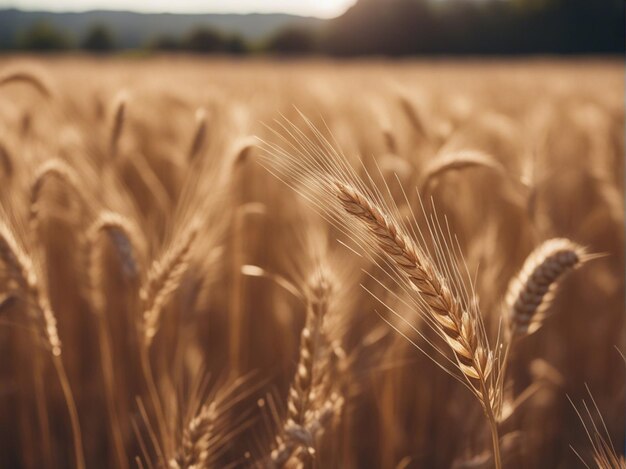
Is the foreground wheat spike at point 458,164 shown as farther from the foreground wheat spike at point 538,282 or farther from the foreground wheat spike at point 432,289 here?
the foreground wheat spike at point 432,289

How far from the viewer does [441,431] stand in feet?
6.09

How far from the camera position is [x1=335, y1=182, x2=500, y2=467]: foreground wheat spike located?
723 mm

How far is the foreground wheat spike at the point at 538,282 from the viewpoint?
93cm

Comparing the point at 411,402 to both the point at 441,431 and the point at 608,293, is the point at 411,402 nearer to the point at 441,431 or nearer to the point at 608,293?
the point at 441,431

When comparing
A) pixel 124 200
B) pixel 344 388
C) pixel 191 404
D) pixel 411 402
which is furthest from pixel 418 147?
pixel 191 404

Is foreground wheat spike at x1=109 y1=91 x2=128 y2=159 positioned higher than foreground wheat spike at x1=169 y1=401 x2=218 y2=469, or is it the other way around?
foreground wheat spike at x1=109 y1=91 x2=128 y2=159

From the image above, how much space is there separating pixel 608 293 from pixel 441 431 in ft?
3.14

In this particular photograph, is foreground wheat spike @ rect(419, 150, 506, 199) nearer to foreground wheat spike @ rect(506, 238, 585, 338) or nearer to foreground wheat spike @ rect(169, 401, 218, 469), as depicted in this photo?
foreground wheat spike @ rect(506, 238, 585, 338)

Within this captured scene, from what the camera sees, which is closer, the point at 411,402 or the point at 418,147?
the point at 411,402

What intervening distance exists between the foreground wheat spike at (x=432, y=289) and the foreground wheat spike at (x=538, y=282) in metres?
0.24

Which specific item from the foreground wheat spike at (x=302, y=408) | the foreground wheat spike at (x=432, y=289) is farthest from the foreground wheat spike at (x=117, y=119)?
the foreground wheat spike at (x=432, y=289)

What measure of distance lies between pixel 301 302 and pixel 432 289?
1470 mm

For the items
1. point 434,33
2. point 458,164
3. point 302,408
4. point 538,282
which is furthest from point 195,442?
point 434,33

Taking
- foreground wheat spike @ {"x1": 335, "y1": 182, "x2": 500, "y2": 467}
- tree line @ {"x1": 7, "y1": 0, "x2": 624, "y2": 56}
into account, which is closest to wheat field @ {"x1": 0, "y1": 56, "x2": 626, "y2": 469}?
foreground wheat spike @ {"x1": 335, "y1": 182, "x2": 500, "y2": 467}
